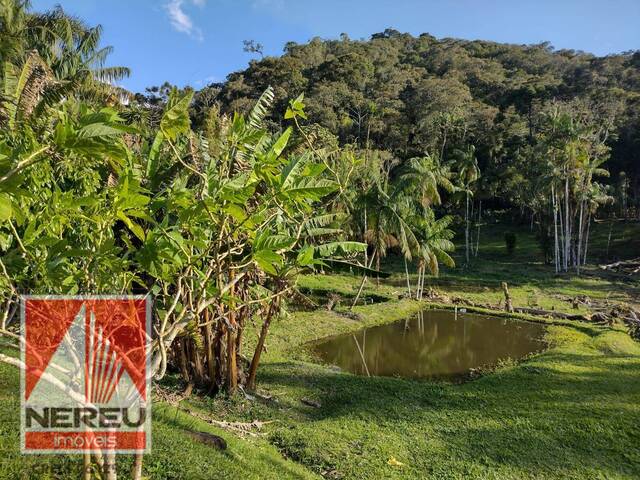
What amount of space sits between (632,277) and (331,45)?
58866 millimetres

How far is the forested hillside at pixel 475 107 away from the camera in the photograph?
38.1 metres

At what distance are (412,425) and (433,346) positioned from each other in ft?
24.6

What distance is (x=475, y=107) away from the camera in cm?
4578

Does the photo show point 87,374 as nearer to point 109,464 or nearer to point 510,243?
point 109,464

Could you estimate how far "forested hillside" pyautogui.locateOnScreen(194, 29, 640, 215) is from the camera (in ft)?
125

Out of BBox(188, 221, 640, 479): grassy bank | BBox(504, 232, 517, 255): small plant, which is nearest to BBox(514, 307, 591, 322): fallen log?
BBox(188, 221, 640, 479): grassy bank

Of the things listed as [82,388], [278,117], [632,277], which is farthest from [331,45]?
[82,388]

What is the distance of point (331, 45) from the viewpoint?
7194 cm

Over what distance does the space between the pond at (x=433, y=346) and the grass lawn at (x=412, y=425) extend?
1139 mm

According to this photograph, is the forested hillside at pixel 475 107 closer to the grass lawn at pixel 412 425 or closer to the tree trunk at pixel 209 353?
the grass lawn at pixel 412 425

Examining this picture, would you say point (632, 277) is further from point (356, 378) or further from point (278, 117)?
point (278, 117)

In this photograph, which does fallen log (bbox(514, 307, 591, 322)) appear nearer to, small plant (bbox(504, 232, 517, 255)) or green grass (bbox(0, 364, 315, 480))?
green grass (bbox(0, 364, 315, 480))

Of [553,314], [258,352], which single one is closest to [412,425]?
[258,352]

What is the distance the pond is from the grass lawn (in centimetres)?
114
